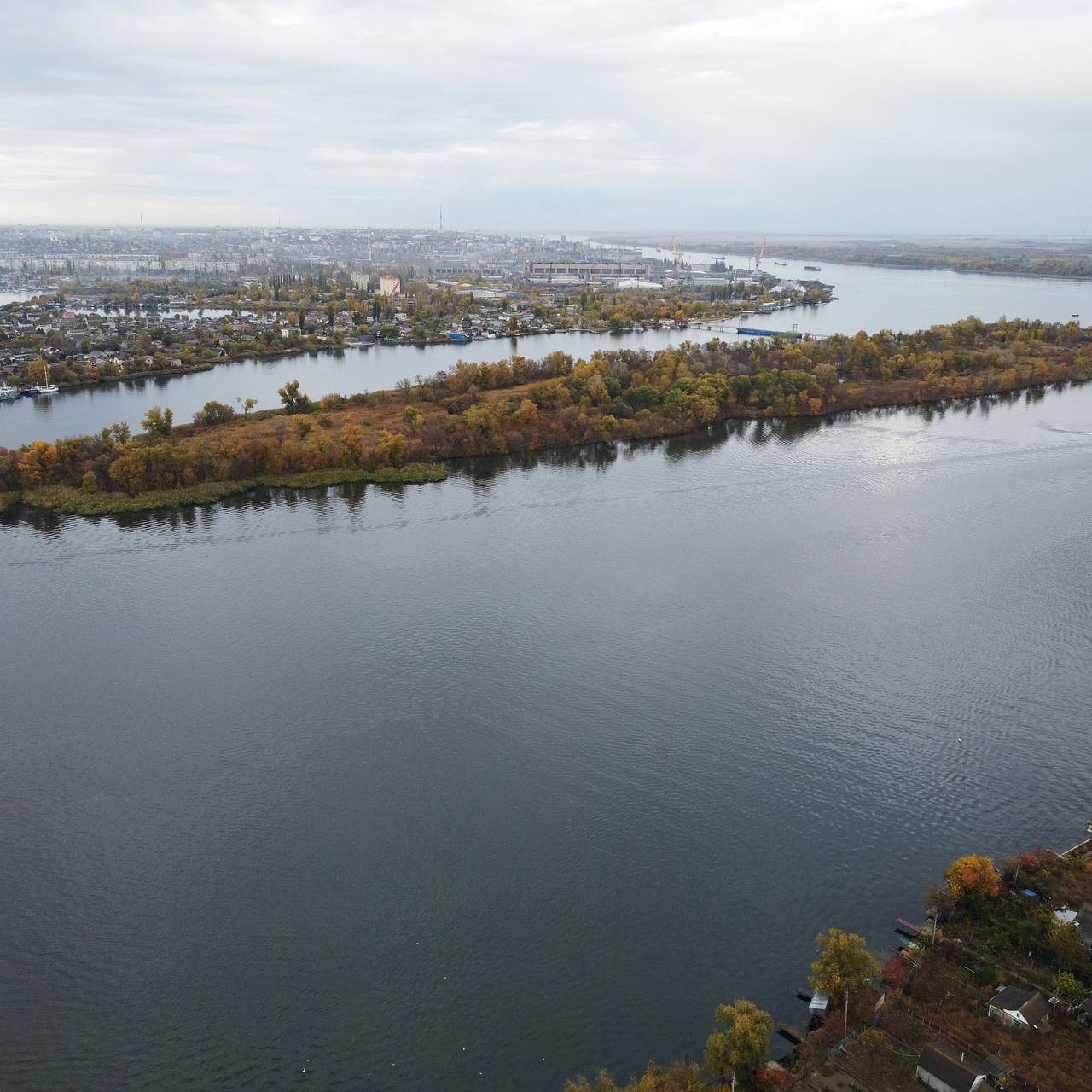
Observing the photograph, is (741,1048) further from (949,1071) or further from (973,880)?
(973,880)

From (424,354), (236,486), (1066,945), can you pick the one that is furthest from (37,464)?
(424,354)

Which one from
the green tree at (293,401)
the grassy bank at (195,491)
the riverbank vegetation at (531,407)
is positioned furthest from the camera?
the green tree at (293,401)

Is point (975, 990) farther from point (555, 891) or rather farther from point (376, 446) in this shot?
point (376, 446)

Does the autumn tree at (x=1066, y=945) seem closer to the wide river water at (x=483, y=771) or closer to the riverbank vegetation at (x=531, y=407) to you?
the wide river water at (x=483, y=771)

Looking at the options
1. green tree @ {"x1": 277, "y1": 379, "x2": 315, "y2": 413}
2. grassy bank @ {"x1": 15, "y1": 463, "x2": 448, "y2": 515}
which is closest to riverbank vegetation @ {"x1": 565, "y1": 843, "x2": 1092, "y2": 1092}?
grassy bank @ {"x1": 15, "y1": 463, "x2": 448, "y2": 515}

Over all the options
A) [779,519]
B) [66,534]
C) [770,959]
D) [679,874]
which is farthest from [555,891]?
[66,534]

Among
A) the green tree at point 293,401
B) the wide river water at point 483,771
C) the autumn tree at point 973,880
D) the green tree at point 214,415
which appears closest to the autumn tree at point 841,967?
the wide river water at point 483,771
